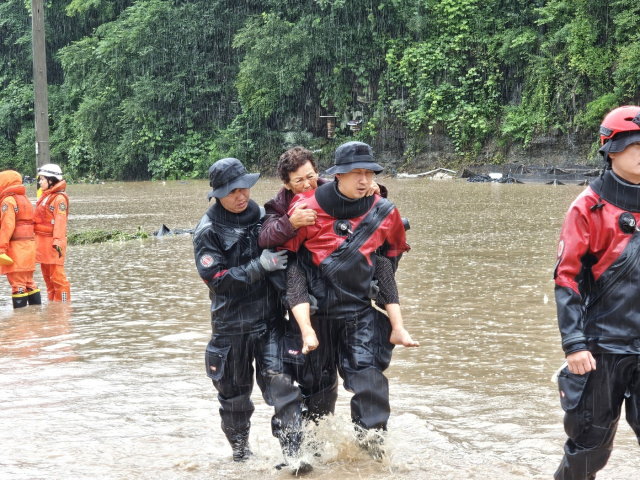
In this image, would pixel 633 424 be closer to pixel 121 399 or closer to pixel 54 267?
pixel 121 399

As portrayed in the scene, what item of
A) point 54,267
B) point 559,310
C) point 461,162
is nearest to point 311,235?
point 559,310

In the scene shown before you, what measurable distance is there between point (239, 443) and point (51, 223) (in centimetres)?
620

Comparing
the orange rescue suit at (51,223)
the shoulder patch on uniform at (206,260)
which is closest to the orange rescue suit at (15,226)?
the orange rescue suit at (51,223)

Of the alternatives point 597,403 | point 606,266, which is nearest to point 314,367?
point 597,403

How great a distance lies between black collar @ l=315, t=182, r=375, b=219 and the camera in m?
4.34

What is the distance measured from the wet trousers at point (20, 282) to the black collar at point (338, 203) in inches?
245

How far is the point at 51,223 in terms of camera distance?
32.8 ft

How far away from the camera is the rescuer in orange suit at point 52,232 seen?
32.2 ft

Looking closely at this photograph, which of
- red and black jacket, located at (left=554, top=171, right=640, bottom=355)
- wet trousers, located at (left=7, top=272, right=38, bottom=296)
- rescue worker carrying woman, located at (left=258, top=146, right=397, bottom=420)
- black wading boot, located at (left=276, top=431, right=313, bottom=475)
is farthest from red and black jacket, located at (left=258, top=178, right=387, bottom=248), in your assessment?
wet trousers, located at (left=7, top=272, right=38, bottom=296)

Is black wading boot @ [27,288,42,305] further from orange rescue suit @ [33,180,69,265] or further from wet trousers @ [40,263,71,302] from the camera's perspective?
orange rescue suit @ [33,180,69,265]

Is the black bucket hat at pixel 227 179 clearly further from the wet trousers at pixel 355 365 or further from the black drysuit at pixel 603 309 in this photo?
the black drysuit at pixel 603 309

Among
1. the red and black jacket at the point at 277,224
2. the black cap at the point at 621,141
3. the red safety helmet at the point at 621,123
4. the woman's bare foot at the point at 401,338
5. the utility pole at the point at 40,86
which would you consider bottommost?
the woman's bare foot at the point at 401,338

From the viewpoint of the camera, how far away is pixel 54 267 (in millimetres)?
9820

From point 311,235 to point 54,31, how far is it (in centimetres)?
5570
